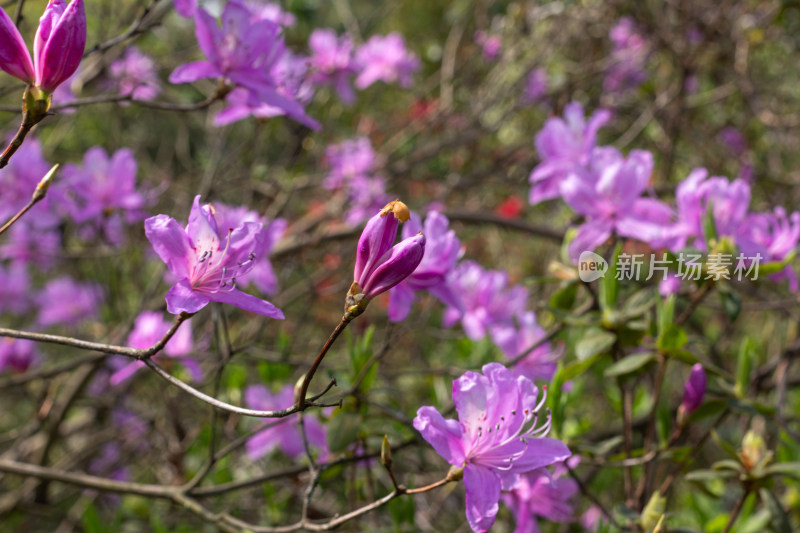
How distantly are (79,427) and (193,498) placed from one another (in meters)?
Result: 1.80

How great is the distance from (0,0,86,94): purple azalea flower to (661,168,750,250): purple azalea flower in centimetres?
127

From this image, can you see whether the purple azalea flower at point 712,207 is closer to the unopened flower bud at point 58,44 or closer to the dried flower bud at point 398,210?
the dried flower bud at point 398,210

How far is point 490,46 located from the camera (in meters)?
3.91

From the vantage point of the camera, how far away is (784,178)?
348 centimetres

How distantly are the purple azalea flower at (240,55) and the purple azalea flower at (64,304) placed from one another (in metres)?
2.09

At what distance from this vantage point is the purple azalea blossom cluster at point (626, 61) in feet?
12.8

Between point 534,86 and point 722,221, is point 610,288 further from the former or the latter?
point 534,86

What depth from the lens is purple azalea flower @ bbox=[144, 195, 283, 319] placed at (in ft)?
3.32

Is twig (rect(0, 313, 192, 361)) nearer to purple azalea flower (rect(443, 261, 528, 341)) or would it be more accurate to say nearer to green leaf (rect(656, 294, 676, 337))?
green leaf (rect(656, 294, 676, 337))

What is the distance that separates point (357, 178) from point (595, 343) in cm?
192

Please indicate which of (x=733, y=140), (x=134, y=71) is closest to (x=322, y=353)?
(x=134, y=71)

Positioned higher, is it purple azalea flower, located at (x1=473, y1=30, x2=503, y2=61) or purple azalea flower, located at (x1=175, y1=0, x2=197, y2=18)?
purple azalea flower, located at (x1=175, y1=0, x2=197, y2=18)

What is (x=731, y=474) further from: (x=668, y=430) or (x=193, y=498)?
(x=193, y=498)

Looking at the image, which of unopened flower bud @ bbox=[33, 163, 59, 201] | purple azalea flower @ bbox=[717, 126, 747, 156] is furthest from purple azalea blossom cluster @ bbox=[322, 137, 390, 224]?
purple azalea flower @ bbox=[717, 126, 747, 156]
